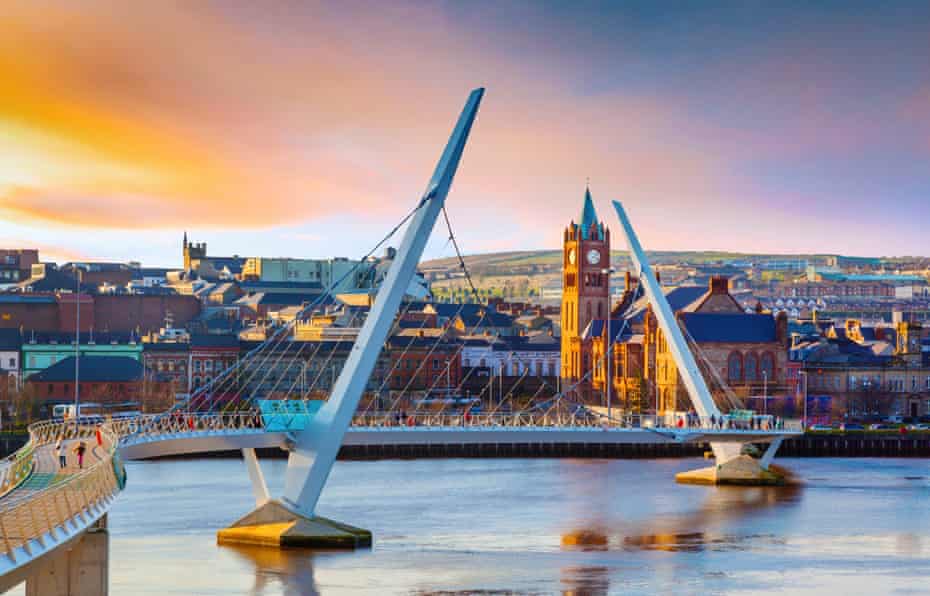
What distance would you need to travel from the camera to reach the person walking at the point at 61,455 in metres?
30.1

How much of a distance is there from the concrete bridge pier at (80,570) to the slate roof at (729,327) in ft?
218

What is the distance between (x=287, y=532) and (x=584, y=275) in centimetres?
7467

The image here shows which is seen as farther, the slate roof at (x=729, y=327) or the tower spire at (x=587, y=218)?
the tower spire at (x=587, y=218)

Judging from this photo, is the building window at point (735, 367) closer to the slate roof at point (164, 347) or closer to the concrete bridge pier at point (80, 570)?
the slate roof at point (164, 347)

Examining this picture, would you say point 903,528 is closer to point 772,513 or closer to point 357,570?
point 772,513

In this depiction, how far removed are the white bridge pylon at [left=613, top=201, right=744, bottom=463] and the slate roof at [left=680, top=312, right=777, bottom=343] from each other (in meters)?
30.9

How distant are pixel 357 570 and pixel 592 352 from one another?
67.1m

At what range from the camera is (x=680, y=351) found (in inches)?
2314

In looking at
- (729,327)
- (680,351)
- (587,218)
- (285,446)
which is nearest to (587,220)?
(587,218)

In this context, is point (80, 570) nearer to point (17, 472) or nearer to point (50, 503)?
point (50, 503)

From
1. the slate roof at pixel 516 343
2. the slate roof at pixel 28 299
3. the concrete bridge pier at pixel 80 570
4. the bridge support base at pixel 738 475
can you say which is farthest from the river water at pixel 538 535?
the slate roof at pixel 28 299

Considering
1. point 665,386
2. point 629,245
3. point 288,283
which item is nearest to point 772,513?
point 629,245

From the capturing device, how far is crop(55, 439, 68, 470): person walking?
3007 cm

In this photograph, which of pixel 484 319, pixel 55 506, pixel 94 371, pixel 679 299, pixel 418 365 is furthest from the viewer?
pixel 484 319
